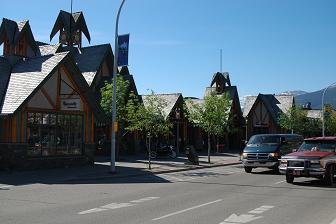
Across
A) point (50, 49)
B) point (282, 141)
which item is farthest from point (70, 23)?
point (282, 141)

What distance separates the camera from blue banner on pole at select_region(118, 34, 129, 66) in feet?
75.1

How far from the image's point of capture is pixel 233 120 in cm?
5309

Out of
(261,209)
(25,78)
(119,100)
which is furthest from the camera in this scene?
(119,100)

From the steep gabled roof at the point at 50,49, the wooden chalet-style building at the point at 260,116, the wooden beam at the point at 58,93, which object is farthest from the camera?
the wooden chalet-style building at the point at 260,116

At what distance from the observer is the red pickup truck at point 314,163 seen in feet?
56.2

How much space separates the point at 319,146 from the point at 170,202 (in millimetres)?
8129

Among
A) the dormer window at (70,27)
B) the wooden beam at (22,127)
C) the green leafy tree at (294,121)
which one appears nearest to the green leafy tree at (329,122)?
the green leafy tree at (294,121)

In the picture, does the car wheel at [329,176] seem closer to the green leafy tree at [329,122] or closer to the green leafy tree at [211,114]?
the green leafy tree at [211,114]

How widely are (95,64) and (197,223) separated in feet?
96.7

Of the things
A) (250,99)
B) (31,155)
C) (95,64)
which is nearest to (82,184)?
(31,155)

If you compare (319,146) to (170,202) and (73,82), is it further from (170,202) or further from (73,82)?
(73,82)

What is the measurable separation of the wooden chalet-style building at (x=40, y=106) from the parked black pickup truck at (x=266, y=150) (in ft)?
28.7

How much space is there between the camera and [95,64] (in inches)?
1500

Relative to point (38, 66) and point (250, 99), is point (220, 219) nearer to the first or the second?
point (38, 66)
